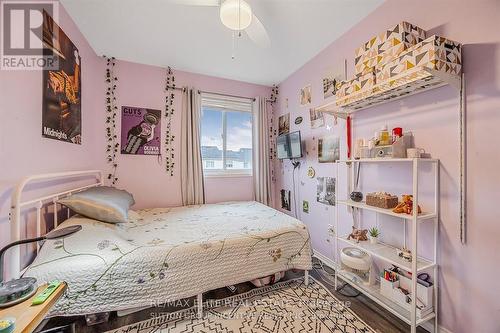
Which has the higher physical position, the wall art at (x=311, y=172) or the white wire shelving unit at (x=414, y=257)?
the wall art at (x=311, y=172)

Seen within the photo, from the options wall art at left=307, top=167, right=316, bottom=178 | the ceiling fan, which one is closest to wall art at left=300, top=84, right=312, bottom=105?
wall art at left=307, top=167, right=316, bottom=178

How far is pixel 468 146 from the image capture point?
132 centimetres

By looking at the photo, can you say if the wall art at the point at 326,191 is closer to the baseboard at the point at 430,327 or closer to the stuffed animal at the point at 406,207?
the stuffed animal at the point at 406,207

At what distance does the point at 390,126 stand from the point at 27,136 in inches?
110

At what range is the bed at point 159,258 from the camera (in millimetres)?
1226

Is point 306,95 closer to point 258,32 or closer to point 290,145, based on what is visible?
point 290,145

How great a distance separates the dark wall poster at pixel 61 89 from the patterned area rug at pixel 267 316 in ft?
5.61

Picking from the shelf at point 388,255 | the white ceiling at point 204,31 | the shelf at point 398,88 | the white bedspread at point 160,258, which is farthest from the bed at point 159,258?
the white ceiling at point 204,31

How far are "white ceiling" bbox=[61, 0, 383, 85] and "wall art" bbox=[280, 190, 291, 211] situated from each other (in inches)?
76.3

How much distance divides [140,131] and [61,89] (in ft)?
3.55

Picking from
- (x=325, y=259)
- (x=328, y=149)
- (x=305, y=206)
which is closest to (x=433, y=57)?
(x=328, y=149)

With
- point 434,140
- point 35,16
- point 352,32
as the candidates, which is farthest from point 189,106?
point 434,140

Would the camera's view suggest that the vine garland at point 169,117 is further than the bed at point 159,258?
Yes

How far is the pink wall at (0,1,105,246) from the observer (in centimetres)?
115
